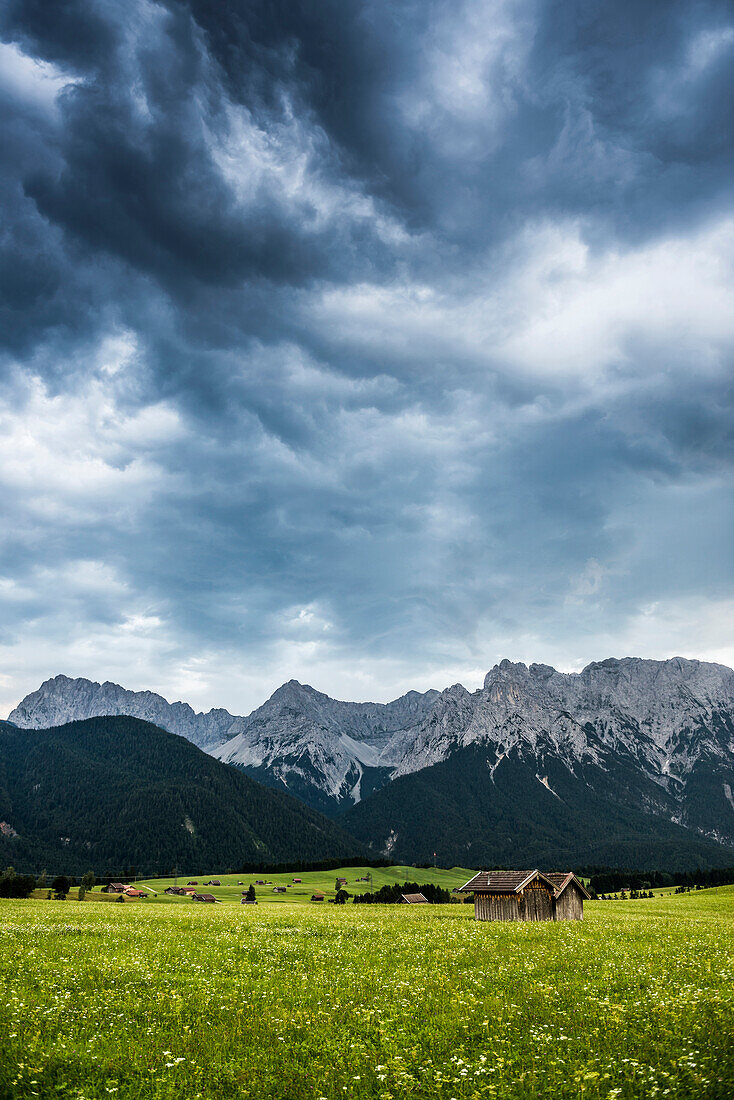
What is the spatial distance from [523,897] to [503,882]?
87.0 inches

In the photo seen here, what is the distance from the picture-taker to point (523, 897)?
5406 centimetres

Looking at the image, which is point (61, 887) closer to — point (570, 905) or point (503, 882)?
point (503, 882)

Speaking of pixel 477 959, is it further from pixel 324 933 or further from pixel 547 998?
pixel 324 933

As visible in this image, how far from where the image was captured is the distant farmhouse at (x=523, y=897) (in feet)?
177

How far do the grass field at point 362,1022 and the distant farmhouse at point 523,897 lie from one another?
98.3 ft

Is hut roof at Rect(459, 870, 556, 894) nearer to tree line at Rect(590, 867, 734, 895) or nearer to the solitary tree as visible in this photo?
the solitary tree

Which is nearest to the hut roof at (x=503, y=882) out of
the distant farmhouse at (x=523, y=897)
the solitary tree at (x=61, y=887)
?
the distant farmhouse at (x=523, y=897)

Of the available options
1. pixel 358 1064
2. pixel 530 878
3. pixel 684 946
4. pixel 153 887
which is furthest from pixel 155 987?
pixel 153 887

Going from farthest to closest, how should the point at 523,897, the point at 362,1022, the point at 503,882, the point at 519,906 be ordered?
1. the point at 503,882
2. the point at 523,897
3. the point at 519,906
4. the point at 362,1022

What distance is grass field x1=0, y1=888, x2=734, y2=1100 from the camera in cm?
1180

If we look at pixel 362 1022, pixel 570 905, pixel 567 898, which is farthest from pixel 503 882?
pixel 362 1022

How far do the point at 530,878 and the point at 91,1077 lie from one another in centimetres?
5074

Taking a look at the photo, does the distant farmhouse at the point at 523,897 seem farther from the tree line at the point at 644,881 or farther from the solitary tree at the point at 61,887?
the tree line at the point at 644,881

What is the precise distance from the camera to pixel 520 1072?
12.1m
